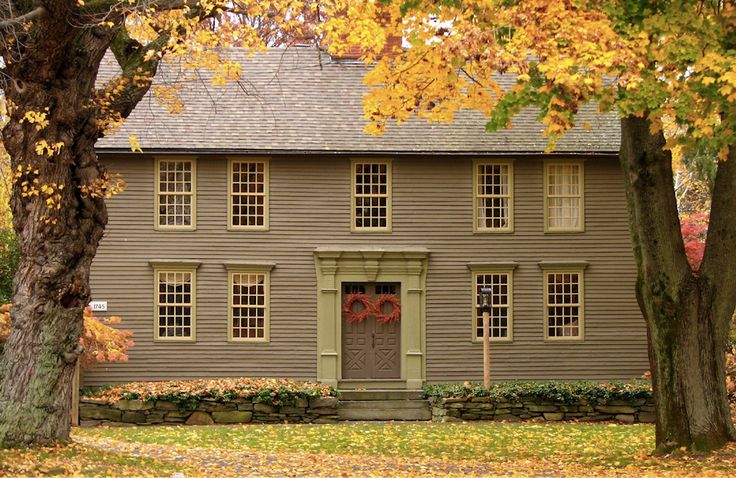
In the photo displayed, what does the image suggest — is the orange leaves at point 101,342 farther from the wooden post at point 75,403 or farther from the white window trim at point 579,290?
the white window trim at point 579,290

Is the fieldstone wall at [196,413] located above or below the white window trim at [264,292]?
below

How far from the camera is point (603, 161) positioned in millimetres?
27484

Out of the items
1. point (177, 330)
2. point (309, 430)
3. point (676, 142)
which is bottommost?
point (309, 430)

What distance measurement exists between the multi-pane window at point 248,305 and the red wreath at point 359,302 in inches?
77.3

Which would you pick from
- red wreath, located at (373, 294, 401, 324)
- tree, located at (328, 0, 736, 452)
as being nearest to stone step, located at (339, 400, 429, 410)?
red wreath, located at (373, 294, 401, 324)

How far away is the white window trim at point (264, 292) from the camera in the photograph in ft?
87.6

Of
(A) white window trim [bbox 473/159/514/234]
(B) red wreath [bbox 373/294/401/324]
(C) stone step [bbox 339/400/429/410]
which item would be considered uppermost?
(A) white window trim [bbox 473/159/514/234]

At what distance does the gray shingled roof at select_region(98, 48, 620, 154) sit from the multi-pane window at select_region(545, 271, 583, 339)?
3.13m

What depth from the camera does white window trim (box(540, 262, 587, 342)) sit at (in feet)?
89.4

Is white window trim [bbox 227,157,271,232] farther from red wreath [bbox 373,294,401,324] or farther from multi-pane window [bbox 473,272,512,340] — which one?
multi-pane window [bbox 473,272,512,340]

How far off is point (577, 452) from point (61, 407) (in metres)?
8.02

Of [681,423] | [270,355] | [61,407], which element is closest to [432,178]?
[270,355]

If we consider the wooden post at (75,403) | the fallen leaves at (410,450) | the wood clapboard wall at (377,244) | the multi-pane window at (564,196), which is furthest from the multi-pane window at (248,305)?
the multi-pane window at (564,196)

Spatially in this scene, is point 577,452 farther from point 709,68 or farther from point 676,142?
point 709,68
